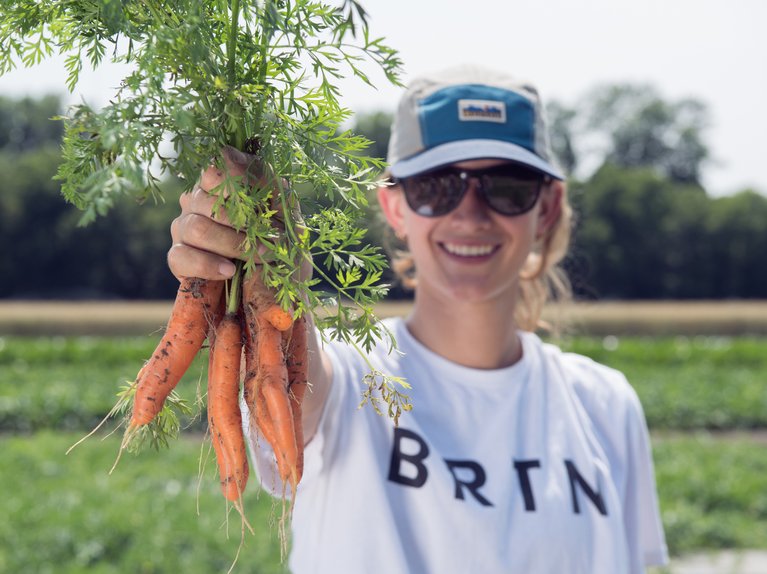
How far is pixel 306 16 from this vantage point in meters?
1.33

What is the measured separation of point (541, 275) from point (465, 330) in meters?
0.59

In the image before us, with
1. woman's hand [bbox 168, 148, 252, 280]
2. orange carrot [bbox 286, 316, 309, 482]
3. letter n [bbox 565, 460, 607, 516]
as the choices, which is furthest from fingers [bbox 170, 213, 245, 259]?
letter n [bbox 565, 460, 607, 516]

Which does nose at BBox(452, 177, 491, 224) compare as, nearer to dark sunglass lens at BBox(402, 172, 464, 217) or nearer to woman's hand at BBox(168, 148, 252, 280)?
dark sunglass lens at BBox(402, 172, 464, 217)

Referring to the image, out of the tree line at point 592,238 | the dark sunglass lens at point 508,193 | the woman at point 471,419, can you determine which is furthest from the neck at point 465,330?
the tree line at point 592,238

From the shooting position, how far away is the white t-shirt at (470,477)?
2.05 metres

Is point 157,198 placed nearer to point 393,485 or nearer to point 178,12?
point 178,12

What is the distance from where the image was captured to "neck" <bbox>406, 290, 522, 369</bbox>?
235 centimetres

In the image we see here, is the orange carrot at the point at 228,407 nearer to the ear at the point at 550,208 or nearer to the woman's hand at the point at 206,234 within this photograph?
the woman's hand at the point at 206,234

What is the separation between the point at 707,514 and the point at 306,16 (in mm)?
6267

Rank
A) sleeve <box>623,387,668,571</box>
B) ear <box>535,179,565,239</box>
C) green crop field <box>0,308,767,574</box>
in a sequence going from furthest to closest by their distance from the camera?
green crop field <box>0,308,767,574</box> → ear <box>535,179,565,239</box> → sleeve <box>623,387,668,571</box>

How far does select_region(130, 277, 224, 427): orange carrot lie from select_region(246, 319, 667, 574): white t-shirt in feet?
1.48

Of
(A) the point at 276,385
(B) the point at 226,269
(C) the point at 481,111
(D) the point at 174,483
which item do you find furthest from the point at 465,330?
(D) the point at 174,483

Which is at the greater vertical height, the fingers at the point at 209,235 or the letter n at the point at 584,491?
the fingers at the point at 209,235

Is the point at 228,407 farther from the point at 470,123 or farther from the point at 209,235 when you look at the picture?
the point at 470,123
